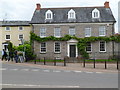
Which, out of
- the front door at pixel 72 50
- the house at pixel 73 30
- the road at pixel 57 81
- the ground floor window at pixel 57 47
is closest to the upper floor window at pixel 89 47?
the house at pixel 73 30

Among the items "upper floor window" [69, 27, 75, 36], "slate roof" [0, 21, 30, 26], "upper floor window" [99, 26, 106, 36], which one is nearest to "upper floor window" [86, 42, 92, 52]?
"upper floor window" [99, 26, 106, 36]

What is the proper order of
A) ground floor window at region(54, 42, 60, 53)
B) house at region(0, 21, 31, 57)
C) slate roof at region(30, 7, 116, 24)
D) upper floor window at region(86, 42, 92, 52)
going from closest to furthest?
1. upper floor window at region(86, 42, 92, 52)
2. slate roof at region(30, 7, 116, 24)
3. ground floor window at region(54, 42, 60, 53)
4. house at region(0, 21, 31, 57)

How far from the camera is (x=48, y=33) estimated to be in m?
36.0

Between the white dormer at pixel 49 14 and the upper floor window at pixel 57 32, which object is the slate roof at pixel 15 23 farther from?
the upper floor window at pixel 57 32

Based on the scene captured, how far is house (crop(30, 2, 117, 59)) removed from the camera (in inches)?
1374

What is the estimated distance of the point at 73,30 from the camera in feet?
117

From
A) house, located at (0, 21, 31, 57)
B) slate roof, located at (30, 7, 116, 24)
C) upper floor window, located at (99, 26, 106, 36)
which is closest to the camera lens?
upper floor window, located at (99, 26, 106, 36)

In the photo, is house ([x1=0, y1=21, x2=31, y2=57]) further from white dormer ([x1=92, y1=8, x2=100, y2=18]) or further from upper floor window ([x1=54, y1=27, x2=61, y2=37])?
white dormer ([x1=92, y1=8, x2=100, y2=18])

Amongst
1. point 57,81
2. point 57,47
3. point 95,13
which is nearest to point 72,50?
point 57,47

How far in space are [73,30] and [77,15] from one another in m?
3.15

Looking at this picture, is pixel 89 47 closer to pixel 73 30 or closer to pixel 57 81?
pixel 73 30

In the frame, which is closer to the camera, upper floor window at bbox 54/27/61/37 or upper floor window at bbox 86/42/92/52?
upper floor window at bbox 86/42/92/52

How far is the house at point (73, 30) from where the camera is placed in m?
34.9

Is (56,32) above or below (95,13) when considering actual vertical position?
below
